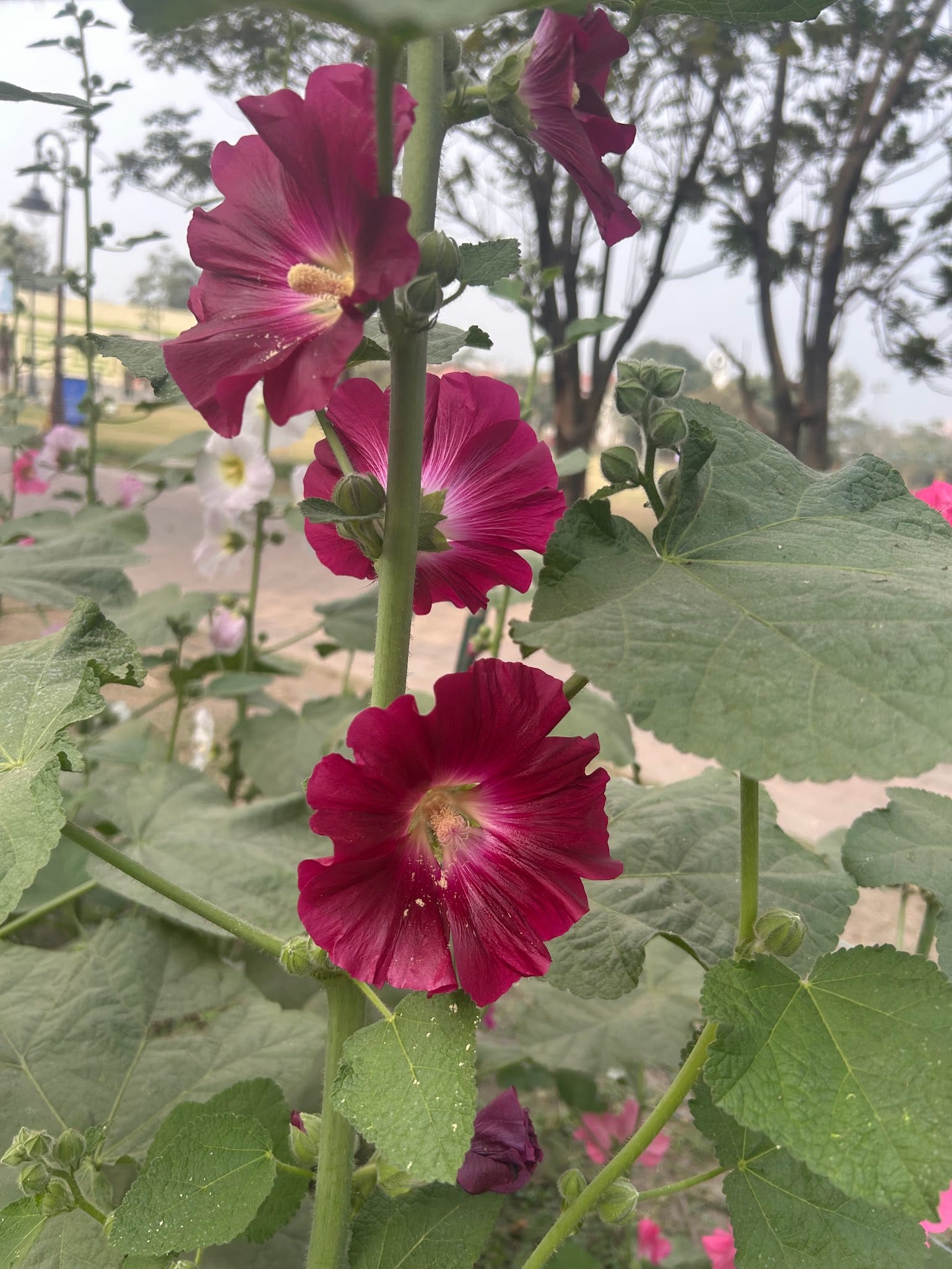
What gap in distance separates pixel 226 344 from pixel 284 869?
456mm

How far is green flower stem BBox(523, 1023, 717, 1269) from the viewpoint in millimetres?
367

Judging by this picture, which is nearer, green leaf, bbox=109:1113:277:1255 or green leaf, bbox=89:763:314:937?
green leaf, bbox=109:1113:277:1255

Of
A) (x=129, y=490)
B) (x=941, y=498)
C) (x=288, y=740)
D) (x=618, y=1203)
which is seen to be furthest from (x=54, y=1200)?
(x=129, y=490)

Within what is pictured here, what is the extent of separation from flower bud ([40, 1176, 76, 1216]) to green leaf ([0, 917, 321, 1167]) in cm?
12

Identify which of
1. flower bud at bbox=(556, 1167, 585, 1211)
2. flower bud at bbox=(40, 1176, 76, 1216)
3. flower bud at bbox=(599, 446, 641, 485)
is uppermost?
flower bud at bbox=(599, 446, 641, 485)

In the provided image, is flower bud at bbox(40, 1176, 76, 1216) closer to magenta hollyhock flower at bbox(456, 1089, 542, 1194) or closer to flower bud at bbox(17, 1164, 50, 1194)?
flower bud at bbox(17, 1164, 50, 1194)

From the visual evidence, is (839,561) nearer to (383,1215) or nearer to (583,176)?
(583,176)

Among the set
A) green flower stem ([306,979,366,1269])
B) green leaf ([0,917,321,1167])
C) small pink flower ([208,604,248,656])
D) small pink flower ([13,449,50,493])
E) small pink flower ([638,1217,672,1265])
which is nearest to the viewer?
green flower stem ([306,979,366,1269])

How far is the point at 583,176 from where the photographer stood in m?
0.36

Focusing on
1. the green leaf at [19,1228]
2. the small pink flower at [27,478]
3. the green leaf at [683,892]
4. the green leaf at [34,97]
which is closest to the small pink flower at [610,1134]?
the green leaf at [683,892]

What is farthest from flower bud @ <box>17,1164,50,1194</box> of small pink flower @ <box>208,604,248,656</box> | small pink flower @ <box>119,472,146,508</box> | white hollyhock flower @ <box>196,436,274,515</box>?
small pink flower @ <box>119,472,146,508</box>

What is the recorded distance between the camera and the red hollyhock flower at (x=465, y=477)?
0.39 meters

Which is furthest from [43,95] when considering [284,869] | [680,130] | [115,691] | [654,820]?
[680,130]

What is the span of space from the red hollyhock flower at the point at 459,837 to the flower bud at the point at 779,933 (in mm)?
66
